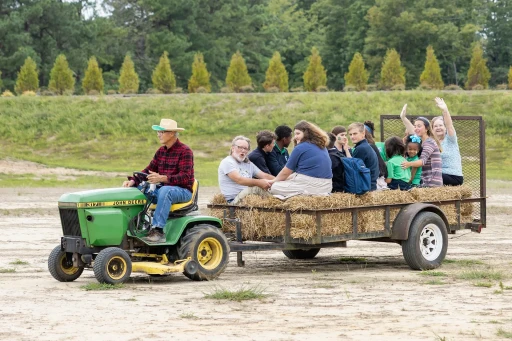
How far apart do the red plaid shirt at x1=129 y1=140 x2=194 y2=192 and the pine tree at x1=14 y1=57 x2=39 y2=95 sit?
43.4m

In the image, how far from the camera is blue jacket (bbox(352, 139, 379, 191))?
13.4 m


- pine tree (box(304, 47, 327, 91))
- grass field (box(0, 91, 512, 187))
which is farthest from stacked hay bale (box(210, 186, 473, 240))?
pine tree (box(304, 47, 327, 91))

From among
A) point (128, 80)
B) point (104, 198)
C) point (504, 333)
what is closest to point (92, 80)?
point (128, 80)

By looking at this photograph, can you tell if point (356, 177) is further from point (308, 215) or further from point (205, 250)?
point (205, 250)

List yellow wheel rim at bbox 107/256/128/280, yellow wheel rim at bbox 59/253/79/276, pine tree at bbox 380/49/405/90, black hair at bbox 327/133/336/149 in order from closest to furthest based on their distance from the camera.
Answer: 1. yellow wheel rim at bbox 107/256/128/280
2. yellow wheel rim at bbox 59/253/79/276
3. black hair at bbox 327/133/336/149
4. pine tree at bbox 380/49/405/90

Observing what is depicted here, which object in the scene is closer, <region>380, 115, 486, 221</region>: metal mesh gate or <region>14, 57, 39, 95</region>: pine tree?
<region>380, 115, 486, 221</region>: metal mesh gate

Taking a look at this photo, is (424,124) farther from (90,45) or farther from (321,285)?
(90,45)

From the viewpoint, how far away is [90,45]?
67.6 m

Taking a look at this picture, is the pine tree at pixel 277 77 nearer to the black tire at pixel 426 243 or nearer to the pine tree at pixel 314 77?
the pine tree at pixel 314 77

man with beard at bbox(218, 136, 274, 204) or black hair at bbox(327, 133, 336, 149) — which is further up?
black hair at bbox(327, 133, 336, 149)

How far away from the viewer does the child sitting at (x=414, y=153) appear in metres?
14.3

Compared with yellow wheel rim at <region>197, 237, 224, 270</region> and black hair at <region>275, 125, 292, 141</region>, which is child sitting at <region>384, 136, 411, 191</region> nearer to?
black hair at <region>275, 125, 292, 141</region>

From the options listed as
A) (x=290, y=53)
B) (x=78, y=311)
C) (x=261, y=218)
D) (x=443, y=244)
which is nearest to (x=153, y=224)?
(x=261, y=218)

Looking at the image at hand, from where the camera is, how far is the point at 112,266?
11711 millimetres
